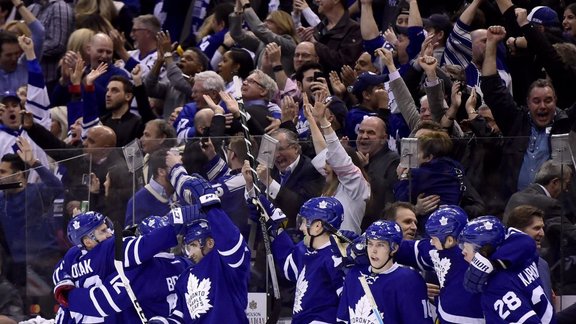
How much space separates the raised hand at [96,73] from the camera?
13250mm

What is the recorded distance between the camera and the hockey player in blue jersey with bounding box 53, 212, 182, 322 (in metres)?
9.91

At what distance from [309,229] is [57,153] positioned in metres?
2.80

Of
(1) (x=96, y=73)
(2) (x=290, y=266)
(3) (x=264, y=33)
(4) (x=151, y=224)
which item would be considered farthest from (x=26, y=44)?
(2) (x=290, y=266)

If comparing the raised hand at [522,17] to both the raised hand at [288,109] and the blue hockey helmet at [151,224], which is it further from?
the blue hockey helmet at [151,224]

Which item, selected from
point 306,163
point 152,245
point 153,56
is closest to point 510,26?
point 306,163

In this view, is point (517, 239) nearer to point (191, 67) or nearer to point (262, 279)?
point (262, 279)

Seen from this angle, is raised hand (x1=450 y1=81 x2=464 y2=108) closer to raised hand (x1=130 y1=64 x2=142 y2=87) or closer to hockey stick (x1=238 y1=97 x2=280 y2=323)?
hockey stick (x1=238 y1=97 x2=280 y2=323)

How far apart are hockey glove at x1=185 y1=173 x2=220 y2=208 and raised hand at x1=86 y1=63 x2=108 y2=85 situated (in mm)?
3632

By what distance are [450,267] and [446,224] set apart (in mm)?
266

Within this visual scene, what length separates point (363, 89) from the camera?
464 inches

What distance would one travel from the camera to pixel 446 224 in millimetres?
9242

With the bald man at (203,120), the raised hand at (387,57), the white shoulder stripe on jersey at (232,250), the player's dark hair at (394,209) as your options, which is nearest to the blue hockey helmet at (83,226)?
the white shoulder stripe on jersey at (232,250)

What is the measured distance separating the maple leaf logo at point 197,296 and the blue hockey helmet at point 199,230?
0.84 ft

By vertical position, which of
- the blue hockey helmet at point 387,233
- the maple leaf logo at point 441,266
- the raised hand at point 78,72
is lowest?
the raised hand at point 78,72
